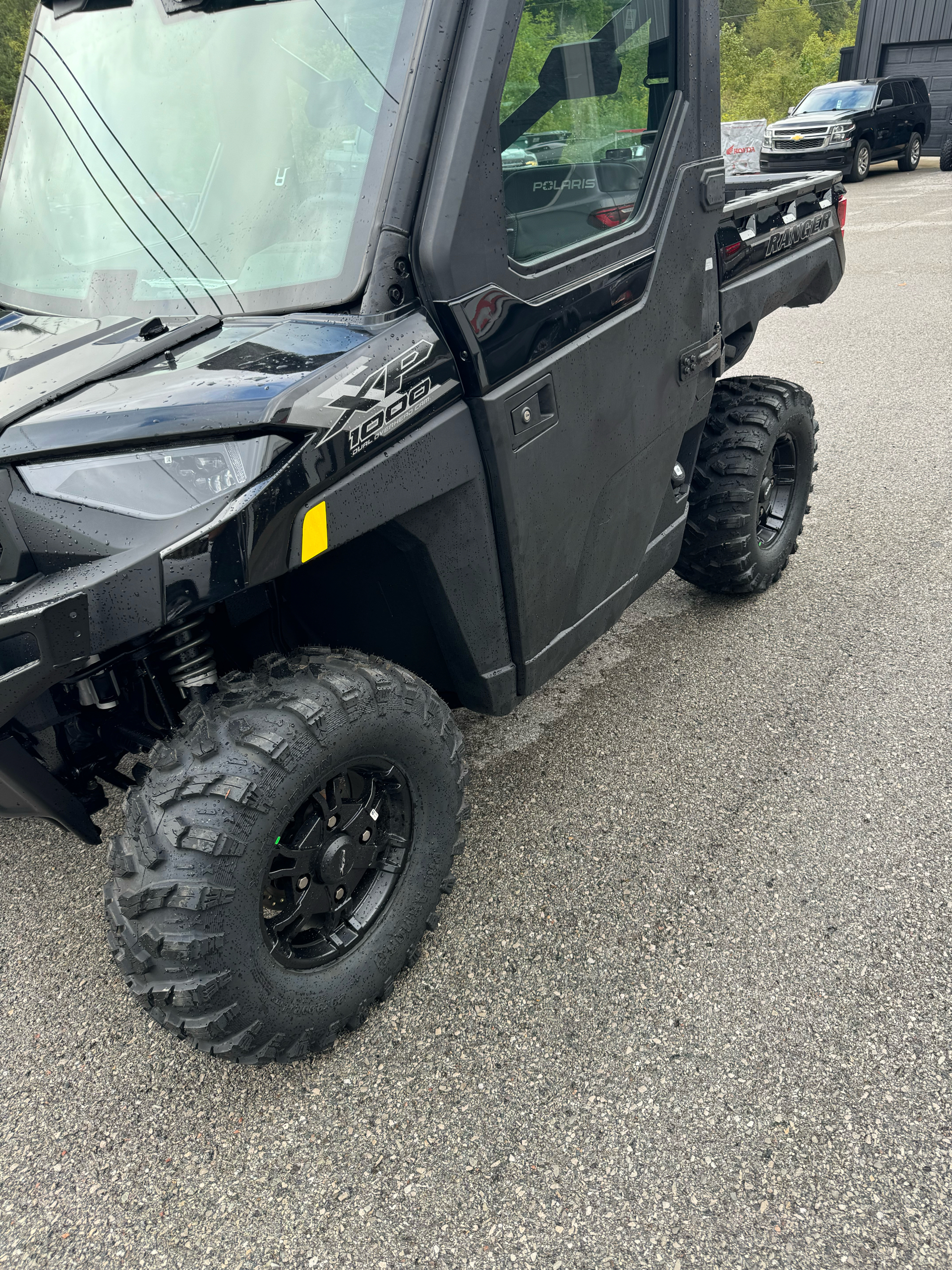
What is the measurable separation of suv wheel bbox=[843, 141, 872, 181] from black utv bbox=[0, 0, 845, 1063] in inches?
639

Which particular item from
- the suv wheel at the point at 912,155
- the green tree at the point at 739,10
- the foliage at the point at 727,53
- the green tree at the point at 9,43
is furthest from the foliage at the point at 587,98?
the green tree at the point at 739,10

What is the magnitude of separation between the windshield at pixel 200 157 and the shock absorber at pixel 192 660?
675 millimetres

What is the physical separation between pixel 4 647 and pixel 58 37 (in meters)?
1.70

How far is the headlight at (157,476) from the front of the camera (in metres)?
1.51

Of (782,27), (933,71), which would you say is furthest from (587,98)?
(782,27)

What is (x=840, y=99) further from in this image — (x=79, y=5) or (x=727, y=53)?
(x=727, y=53)

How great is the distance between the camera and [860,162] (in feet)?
53.7

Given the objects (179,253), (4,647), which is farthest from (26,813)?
(179,253)

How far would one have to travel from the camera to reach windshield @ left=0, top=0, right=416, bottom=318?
180 cm

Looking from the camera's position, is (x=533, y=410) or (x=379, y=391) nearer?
(x=379, y=391)

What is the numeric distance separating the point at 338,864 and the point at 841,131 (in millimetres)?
17403

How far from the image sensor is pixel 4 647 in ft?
4.69

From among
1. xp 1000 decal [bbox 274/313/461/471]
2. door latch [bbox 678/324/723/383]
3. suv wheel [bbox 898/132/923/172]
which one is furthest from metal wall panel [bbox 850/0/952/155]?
xp 1000 decal [bbox 274/313/461/471]

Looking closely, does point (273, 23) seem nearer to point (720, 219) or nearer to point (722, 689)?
point (720, 219)
